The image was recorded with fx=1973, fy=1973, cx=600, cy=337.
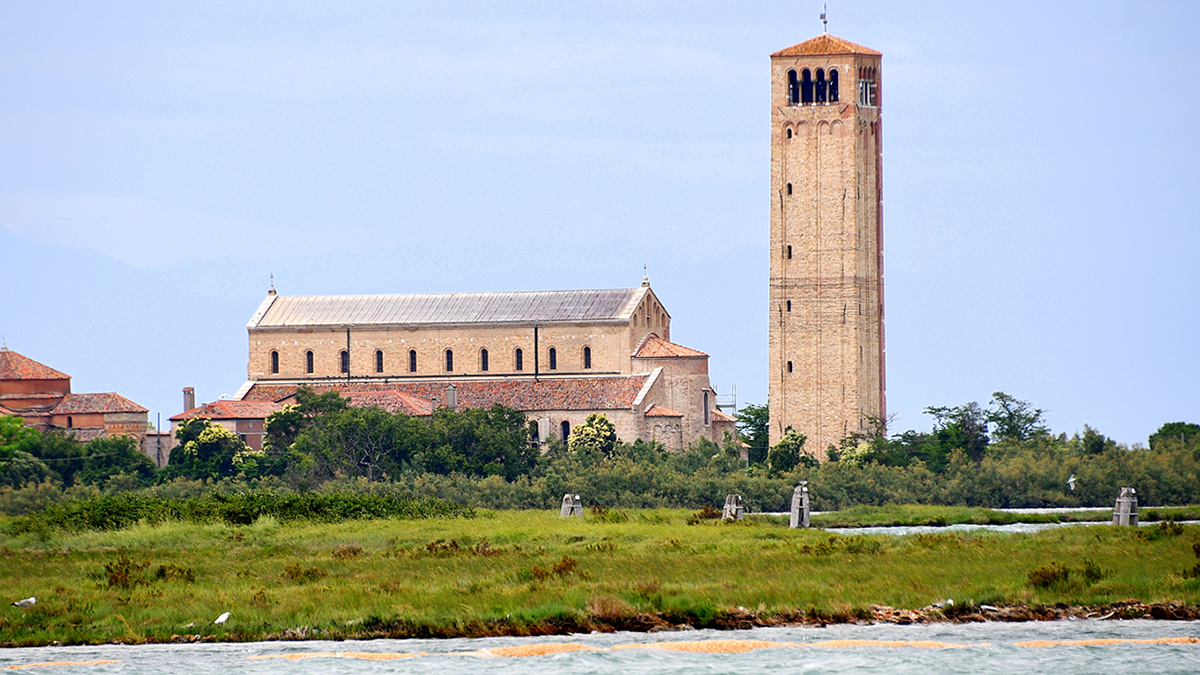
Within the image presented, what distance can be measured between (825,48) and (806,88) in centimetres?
153

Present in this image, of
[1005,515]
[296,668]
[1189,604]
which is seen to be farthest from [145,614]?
[1005,515]

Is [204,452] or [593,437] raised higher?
[593,437]

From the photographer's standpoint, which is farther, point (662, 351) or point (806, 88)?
point (662, 351)

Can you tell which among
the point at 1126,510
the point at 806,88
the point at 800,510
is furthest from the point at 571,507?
the point at 806,88

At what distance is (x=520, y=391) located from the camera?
71812 millimetres

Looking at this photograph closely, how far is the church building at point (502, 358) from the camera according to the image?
230 ft

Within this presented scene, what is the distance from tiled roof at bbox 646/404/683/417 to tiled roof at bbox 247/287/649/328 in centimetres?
400

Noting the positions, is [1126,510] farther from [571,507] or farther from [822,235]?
[822,235]

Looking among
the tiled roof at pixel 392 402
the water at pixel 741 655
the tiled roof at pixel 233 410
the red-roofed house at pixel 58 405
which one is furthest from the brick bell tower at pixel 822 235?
the water at pixel 741 655

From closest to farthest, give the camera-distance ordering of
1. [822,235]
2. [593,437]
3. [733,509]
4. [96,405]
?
[733,509] → [593,437] → [822,235] → [96,405]

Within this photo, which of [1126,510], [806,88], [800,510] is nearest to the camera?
[1126,510]

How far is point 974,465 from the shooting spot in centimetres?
6144

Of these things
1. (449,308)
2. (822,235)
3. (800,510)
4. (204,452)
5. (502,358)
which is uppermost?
(822,235)

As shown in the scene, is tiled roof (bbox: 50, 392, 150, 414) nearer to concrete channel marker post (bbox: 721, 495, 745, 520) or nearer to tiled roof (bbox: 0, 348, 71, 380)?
tiled roof (bbox: 0, 348, 71, 380)
